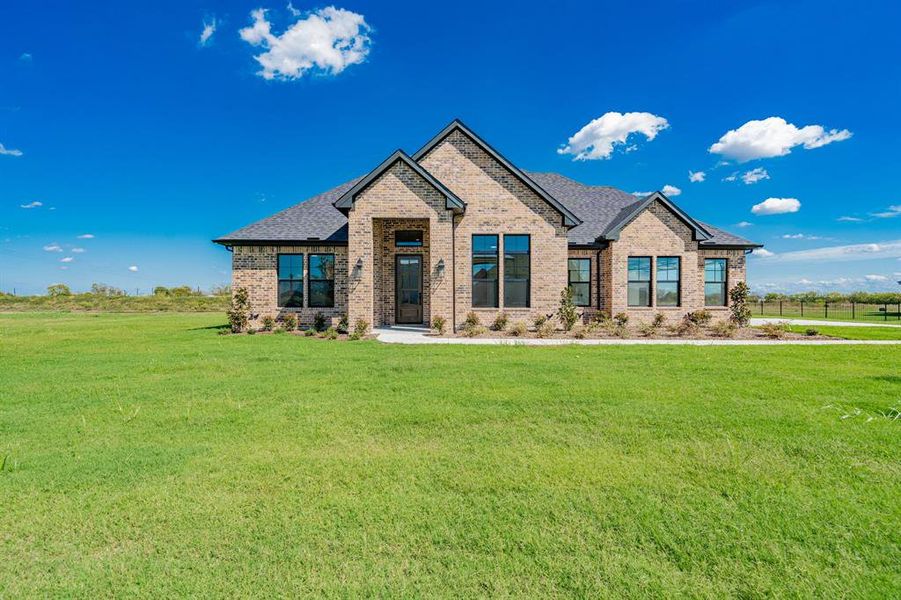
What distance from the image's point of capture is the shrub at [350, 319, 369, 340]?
13409 millimetres

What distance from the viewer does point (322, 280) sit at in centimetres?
1617

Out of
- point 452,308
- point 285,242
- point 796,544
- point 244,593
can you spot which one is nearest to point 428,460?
point 244,593

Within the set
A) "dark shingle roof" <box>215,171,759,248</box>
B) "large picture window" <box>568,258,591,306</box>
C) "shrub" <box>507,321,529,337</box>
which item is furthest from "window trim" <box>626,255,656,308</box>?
"shrub" <box>507,321,529,337</box>

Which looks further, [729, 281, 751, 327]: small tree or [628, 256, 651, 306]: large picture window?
[628, 256, 651, 306]: large picture window

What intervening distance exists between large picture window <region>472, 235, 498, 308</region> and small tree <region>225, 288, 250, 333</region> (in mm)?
8742

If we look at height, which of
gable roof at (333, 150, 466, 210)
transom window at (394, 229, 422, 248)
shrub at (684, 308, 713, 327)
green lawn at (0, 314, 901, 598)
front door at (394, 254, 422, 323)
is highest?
gable roof at (333, 150, 466, 210)

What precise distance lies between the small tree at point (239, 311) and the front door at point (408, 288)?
5.77 meters

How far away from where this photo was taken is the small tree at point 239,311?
50.3ft

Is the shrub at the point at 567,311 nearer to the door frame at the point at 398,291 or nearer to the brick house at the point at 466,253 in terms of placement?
the brick house at the point at 466,253

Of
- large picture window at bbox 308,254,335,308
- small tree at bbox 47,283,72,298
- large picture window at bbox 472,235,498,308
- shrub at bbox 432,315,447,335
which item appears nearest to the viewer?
shrub at bbox 432,315,447,335

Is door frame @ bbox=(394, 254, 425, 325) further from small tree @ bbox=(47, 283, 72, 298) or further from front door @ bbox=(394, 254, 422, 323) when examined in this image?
small tree @ bbox=(47, 283, 72, 298)

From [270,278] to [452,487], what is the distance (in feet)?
48.0

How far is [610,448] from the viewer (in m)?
4.30

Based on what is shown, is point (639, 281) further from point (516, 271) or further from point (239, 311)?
point (239, 311)
